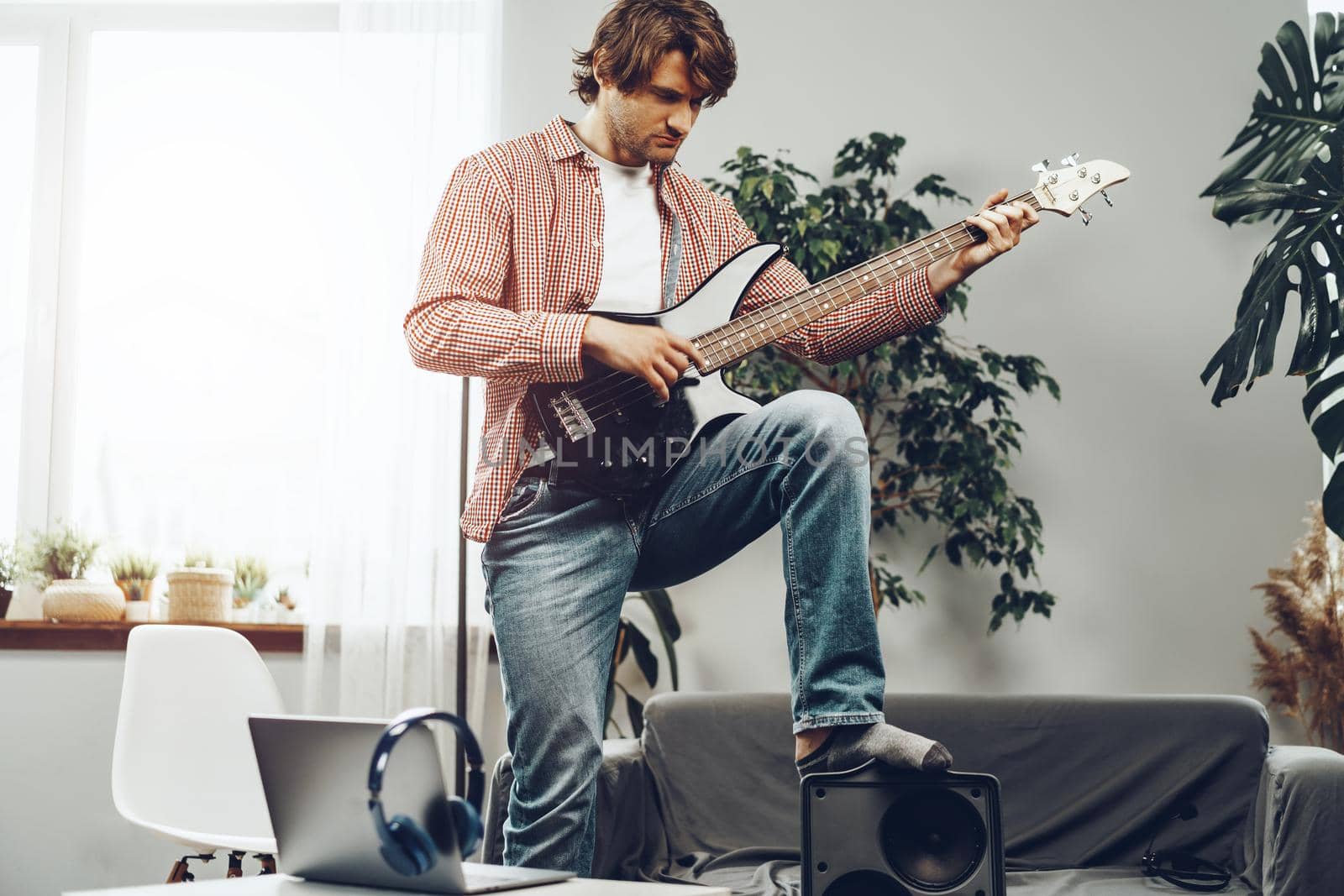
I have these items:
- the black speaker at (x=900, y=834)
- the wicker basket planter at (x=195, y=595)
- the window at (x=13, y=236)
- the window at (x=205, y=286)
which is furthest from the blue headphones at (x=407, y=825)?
the window at (x=13, y=236)

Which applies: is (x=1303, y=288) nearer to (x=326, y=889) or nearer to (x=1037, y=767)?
(x=1037, y=767)

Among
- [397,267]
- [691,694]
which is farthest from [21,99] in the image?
[691,694]

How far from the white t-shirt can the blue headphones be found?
83 cm

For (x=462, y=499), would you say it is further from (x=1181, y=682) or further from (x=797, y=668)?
(x=1181, y=682)

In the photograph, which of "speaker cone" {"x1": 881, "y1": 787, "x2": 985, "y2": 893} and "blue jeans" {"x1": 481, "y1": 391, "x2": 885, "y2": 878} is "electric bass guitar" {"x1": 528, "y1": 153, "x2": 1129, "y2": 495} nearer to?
"blue jeans" {"x1": 481, "y1": 391, "x2": 885, "y2": 878}

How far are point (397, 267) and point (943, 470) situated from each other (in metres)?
1.56

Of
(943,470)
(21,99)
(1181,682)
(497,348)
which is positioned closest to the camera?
(497,348)

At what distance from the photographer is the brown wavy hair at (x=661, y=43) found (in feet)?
5.28

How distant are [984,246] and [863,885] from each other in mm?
893

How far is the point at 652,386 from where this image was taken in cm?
150

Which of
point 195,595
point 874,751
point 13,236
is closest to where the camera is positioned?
point 874,751

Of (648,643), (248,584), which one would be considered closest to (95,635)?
(248,584)

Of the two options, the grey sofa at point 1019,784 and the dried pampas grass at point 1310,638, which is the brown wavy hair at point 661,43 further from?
the dried pampas grass at point 1310,638

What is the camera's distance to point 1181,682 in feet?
10.1
